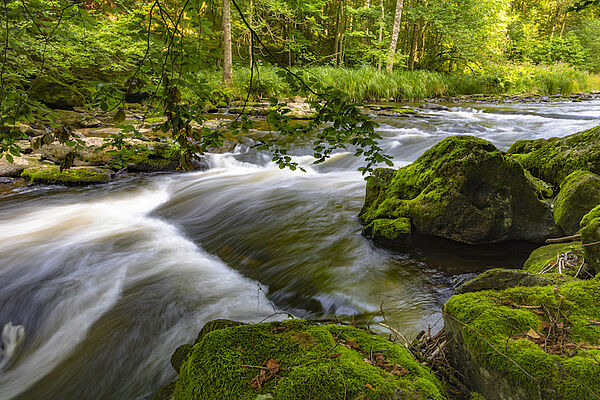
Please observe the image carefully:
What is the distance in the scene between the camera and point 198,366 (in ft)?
5.08

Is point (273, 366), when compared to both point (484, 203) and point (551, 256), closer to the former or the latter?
point (551, 256)

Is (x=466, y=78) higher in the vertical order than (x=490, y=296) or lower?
higher

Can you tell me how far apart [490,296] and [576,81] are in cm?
2677

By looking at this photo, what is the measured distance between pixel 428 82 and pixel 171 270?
→ 18645 millimetres


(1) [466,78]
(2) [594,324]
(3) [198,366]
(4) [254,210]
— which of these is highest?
(1) [466,78]

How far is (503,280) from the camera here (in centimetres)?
234

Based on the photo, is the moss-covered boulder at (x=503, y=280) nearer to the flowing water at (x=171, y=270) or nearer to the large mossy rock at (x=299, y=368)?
the flowing water at (x=171, y=270)

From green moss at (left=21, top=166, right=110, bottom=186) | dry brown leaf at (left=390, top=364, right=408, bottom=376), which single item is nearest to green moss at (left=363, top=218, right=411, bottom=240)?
dry brown leaf at (left=390, top=364, right=408, bottom=376)

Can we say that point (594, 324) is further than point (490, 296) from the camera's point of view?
No

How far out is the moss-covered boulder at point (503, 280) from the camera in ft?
7.44

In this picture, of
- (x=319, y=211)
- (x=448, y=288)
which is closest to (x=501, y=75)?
(x=319, y=211)

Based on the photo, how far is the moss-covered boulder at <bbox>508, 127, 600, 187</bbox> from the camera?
4250mm

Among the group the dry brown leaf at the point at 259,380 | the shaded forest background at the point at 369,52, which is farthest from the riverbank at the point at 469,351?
the shaded forest background at the point at 369,52

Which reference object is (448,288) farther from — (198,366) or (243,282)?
(198,366)
